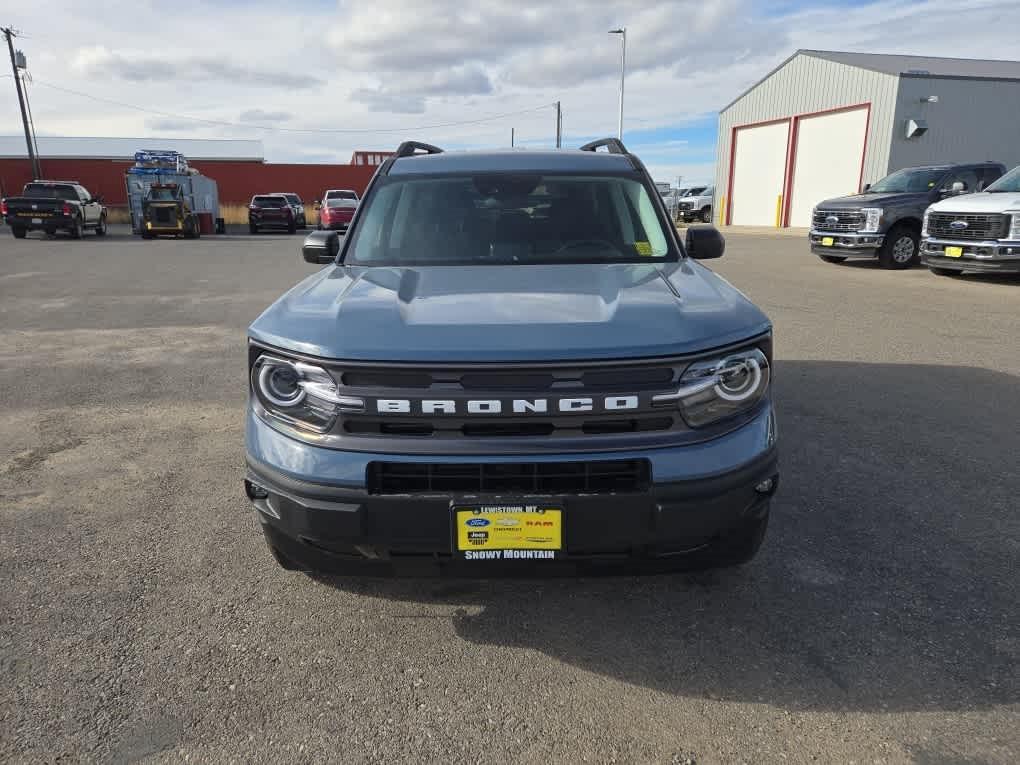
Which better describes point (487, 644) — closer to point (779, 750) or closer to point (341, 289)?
point (779, 750)

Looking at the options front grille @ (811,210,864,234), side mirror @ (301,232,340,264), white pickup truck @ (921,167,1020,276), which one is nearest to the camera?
side mirror @ (301,232,340,264)

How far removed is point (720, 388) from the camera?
91.1 inches

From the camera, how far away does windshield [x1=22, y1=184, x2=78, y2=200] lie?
2328 cm

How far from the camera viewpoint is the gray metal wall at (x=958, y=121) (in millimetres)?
24406

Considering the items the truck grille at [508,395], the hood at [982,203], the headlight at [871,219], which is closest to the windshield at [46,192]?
the headlight at [871,219]

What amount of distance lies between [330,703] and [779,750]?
4.44 feet

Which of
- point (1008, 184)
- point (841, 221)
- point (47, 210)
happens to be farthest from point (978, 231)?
point (47, 210)

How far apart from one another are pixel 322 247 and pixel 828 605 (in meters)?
2.91

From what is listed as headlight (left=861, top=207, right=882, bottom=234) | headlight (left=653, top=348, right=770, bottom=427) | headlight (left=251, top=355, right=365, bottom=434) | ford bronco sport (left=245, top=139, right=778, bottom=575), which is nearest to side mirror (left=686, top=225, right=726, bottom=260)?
ford bronco sport (left=245, top=139, right=778, bottom=575)

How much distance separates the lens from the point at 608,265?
3260mm

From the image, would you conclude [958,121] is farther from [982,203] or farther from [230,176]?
[230,176]

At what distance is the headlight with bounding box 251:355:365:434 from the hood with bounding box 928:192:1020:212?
11526mm

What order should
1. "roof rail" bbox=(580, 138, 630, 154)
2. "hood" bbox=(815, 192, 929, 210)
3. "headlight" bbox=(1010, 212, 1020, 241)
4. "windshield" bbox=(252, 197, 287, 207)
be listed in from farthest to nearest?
"windshield" bbox=(252, 197, 287, 207), "hood" bbox=(815, 192, 929, 210), "headlight" bbox=(1010, 212, 1020, 241), "roof rail" bbox=(580, 138, 630, 154)

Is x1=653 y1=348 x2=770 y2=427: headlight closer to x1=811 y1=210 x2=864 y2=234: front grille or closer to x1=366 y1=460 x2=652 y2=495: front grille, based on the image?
x1=366 y1=460 x2=652 y2=495: front grille
